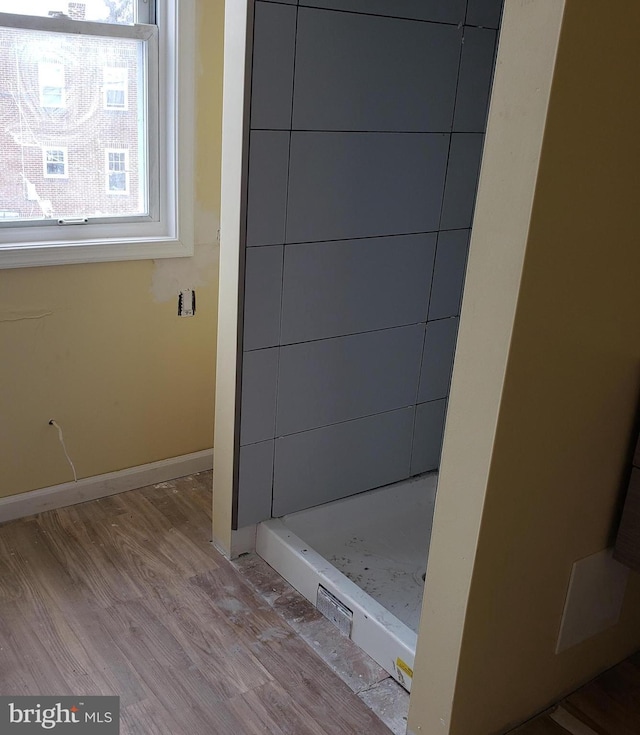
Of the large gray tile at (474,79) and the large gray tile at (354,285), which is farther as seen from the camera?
the large gray tile at (474,79)

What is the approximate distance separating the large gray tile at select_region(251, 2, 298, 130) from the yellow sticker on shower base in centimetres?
142

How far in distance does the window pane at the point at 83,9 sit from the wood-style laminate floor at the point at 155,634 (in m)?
1.58

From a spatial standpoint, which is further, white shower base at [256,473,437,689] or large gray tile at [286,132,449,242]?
large gray tile at [286,132,449,242]

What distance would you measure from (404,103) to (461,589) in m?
1.40

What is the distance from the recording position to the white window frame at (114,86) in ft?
7.70

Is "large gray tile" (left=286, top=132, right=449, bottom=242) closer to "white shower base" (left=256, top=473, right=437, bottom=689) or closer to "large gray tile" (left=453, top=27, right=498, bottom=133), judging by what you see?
"large gray tile" (left=453, top=27, right=498, bottom=133)

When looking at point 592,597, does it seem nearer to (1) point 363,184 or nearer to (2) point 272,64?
(1) point 363,184

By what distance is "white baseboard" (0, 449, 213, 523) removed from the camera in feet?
8.20

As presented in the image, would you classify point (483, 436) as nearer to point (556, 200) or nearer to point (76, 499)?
point (556, 200)

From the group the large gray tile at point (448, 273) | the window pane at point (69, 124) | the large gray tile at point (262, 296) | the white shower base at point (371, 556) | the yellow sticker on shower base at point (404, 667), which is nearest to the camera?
the yellow sticker on shower base at point (404, 667)

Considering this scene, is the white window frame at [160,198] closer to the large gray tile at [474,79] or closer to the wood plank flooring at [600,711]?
the large gray tile at [474,79]

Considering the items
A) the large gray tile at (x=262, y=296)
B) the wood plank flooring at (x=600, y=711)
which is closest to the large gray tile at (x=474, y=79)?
the large gray tile at (x=262, y=296)

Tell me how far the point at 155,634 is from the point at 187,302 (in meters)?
1.15

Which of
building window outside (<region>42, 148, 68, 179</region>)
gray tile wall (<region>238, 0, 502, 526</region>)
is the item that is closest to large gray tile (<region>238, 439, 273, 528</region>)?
gray tile wall (<region>238, 0, 502, 526</region>)
